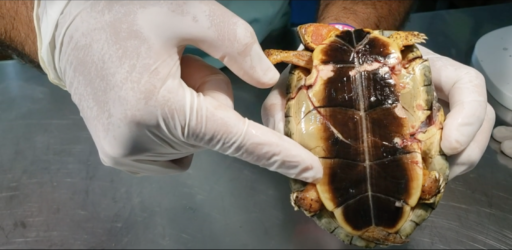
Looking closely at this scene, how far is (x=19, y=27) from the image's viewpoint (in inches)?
39.4

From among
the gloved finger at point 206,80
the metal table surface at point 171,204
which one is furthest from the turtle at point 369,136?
the metal table surface at point 171,204

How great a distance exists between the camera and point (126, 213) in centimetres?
116

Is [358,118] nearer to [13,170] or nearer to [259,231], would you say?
[259,231]

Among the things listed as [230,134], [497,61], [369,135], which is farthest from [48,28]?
[497,61]

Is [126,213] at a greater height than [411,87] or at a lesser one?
lesser

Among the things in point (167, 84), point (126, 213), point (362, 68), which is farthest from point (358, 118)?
point (126, 213)

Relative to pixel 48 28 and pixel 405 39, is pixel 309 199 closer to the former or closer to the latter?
pixel 405 39

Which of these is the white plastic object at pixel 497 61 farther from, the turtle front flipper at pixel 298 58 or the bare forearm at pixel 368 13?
the turtle front flipper at pixel 298 58

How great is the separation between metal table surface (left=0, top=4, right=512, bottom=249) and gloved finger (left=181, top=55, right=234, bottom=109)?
15.1 inches

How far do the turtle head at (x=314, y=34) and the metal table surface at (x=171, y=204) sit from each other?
0.34m

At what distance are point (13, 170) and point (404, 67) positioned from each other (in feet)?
3.43

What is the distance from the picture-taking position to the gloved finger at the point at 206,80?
0.86 m

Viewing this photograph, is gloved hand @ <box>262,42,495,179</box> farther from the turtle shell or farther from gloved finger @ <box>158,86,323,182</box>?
gloved finger @ <box>158,86,323,182</box>

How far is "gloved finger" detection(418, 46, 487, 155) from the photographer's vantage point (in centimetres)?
86
